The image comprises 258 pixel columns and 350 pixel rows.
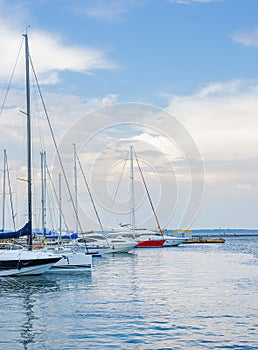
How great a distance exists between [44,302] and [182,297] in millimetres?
7659

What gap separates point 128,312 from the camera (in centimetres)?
2577

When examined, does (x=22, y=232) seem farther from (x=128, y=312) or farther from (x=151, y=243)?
(x=151, y=243)

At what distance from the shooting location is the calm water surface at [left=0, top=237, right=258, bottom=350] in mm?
19984

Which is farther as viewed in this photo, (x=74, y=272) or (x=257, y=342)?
(x=74, y=272)

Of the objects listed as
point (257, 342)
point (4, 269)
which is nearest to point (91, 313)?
point (257, 342)

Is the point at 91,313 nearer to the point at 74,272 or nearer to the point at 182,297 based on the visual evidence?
the point at 182,297

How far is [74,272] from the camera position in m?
42.5

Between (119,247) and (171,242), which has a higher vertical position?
(119,247)

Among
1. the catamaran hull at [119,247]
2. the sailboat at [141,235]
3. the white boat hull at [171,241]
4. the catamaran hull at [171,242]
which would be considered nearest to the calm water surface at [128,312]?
the catamaran hull at [119,247]

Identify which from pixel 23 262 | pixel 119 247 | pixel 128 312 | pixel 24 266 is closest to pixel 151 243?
pixel 119 247

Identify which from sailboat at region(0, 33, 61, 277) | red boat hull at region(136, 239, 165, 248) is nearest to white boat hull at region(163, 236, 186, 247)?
red boat hull at region(136, 239, 165, 248)

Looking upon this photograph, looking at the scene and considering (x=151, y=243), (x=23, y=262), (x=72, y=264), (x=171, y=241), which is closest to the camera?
(x=23, y=262)

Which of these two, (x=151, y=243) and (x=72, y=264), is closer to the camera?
(x=72, y=264)

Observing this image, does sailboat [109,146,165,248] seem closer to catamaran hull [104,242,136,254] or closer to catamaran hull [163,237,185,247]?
catamaran hull [163,237,185,247]
